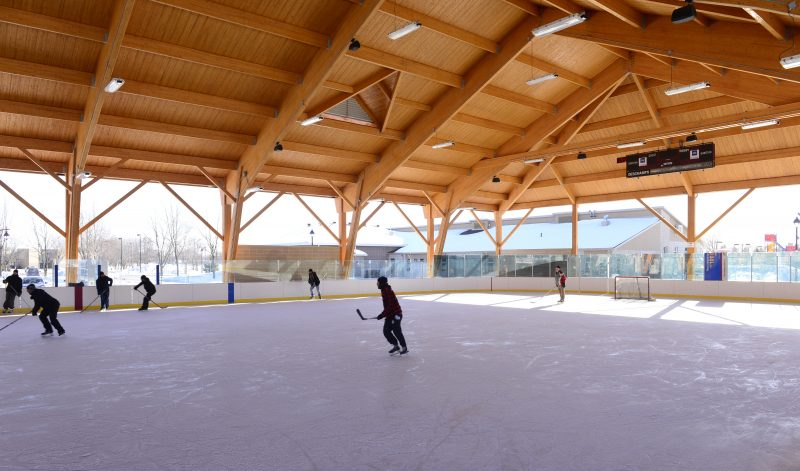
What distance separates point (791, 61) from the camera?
437 inches

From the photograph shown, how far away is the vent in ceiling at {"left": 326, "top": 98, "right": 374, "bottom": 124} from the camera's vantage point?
21.5 metres

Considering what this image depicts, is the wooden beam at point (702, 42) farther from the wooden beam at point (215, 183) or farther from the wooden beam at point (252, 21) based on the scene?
the wooden beam at point (215, 183)

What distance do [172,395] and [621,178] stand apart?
27.8 m

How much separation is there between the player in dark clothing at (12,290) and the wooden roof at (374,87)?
445 cm

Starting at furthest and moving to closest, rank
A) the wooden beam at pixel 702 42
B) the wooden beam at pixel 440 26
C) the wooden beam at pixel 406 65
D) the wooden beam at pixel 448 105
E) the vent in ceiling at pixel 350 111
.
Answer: the vent in ceiling at pixel 350 111
the wooden beam at pixel 448 105
the wooden beam at pixel 406 65
the wooden beam at pixel 440 26
the wooden beam at pixel 702 42

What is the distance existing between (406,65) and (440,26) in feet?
6.55

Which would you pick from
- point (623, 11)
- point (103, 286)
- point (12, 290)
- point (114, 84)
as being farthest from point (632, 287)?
point (12, 290)

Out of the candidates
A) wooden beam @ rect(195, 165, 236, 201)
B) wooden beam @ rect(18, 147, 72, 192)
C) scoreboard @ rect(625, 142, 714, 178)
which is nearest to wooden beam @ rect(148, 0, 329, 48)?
wooden beam @ rect(195, 165, 236, 201)

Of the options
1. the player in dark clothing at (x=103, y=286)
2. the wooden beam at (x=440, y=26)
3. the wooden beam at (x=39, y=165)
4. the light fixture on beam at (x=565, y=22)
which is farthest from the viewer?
the wooden beam at (x=39, y=165)

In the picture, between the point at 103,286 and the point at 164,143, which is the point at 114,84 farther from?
the point at 103,286

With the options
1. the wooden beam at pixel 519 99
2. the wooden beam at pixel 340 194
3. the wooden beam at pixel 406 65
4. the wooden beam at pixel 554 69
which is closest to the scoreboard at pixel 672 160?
the wooden beam at pixel 554 69

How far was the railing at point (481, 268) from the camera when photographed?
21594mm

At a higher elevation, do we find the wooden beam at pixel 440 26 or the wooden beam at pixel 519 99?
the wooden beam at pixel 440 26

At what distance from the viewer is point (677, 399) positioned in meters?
7.01
